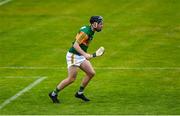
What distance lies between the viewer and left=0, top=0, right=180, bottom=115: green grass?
1855 centimetres

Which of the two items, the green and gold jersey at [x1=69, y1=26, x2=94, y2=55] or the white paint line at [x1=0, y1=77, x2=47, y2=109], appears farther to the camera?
the white paint line at [x1=0, y1=77, x2=47, y2=109]

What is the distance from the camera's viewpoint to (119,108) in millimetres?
17875

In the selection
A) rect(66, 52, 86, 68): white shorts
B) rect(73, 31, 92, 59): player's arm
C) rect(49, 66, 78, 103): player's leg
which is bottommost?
rect(49, 66, 78, 103): player's leg

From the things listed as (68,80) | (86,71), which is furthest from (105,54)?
(68,80)

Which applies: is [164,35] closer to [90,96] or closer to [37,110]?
[90,96]

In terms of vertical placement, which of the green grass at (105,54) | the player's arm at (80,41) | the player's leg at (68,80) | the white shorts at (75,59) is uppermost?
the player's arm at (80,41)

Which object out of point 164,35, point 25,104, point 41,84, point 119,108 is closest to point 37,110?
point 25,104

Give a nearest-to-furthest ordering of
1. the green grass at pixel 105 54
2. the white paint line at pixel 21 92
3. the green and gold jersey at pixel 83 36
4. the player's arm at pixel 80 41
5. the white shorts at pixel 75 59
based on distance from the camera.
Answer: the player's arm at pixel 80 41 < the green and gold jersey at pixel 83 36 < the white shorts at pixel 75 59 < the green grass at pixel 105 54 < the white paint line at pixel 21 92

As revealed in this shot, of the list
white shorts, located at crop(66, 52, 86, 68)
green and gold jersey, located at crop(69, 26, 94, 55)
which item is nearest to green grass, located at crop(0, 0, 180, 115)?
white shorts, located at crop(66, 52, 86, 68)

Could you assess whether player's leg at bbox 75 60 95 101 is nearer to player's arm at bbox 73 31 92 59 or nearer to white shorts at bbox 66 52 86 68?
white shorts at bbox 66 52 86 68

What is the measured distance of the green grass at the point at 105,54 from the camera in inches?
730

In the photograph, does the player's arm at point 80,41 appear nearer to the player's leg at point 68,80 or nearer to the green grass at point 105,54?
the player's leg at point 68,80

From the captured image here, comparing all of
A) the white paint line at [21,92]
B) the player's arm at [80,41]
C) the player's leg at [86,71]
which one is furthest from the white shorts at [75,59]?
the white paint line at [21,92]

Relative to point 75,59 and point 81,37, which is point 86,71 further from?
point 81,37
